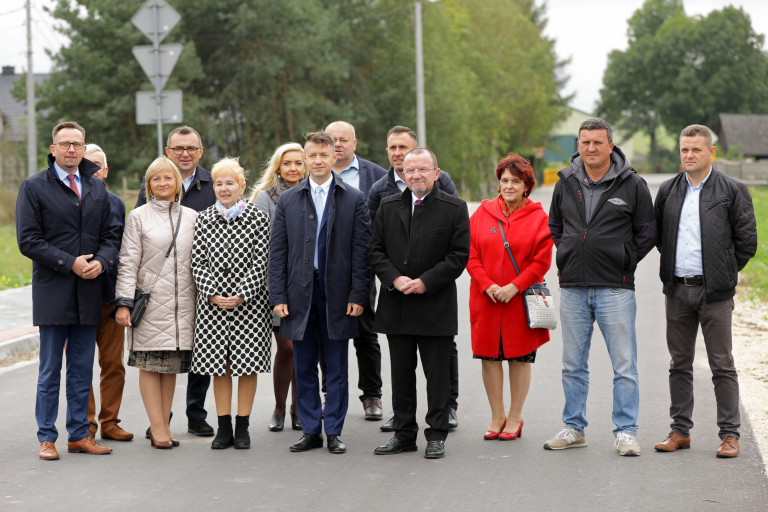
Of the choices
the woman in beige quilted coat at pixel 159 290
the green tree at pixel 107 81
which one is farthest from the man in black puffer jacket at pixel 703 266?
the green tree at pixel 107 81

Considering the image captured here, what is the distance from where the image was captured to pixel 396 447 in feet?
22.5

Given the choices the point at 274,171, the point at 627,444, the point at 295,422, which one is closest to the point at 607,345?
the point at 627,444

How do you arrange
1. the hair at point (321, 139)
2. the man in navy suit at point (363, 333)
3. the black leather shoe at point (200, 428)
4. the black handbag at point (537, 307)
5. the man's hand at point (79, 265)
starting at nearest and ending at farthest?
1. the man's hand at point (79, 265)
2. the hair at point (321, 139)
3. the black handbag at point (537, 307)
4. the black leather shoe at point (200, 428)
5. the man in navy suit at point (363, 333)

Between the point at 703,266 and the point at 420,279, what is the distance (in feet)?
6.08

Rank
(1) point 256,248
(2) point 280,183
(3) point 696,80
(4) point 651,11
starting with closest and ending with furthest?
(1) point 256,248, (2) point 280,183, (3) point 696,80, (4) point 651,11

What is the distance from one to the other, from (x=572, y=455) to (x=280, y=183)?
Result: 2.97 meters

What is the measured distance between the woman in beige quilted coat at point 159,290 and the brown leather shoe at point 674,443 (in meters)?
3.23

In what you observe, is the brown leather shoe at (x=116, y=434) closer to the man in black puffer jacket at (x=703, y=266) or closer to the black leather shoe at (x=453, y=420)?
the black leather shoe at (x=453, y=420)

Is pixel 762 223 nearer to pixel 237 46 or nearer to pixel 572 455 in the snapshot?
pixel 237 46

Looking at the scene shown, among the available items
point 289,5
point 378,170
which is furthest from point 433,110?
point 378,170

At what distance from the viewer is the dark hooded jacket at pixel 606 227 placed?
6789 mm

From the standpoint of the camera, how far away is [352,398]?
28.4ft

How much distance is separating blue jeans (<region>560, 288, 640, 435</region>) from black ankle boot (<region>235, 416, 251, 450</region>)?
2173 millimetres

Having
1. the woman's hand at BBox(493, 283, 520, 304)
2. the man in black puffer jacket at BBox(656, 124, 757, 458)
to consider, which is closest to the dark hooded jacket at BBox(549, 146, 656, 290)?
the man in black puffer jacket at BBox(656, 124, 757, 458)
